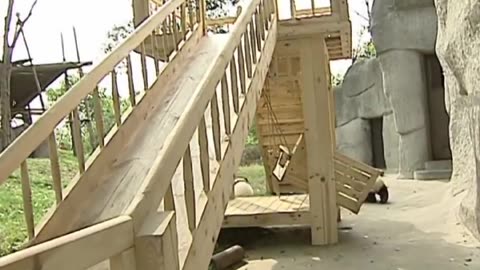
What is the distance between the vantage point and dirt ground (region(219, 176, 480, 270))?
5.43 meters

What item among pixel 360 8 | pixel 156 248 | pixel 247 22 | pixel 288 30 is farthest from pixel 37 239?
pixel 360 8

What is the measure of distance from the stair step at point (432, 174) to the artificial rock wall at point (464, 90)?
10.6 feet

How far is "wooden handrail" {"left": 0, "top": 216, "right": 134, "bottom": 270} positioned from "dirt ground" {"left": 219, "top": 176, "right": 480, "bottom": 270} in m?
3.93

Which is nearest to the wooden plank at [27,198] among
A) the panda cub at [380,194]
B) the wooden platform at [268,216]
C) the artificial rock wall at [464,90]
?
the artificial rock wall at [464,90]

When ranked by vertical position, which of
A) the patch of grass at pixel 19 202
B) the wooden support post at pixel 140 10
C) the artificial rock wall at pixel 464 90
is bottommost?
the patch of grass at pixel 19 202

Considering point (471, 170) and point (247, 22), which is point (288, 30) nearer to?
point (247, 22)

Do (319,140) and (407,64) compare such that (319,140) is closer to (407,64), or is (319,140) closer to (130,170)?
(130,170)

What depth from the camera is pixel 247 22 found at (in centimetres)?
434

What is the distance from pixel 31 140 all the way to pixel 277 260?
11.4 feet

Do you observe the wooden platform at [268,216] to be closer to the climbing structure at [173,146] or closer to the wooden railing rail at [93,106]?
the climbing structure at [173,146]

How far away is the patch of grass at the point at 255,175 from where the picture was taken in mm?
12757

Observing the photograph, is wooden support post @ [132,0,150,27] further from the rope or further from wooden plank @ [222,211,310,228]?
the rope

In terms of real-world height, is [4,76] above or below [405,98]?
above

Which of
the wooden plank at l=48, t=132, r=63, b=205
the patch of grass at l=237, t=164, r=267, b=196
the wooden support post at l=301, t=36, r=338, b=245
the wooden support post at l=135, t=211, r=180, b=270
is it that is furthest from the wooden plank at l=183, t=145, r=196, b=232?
the patch of grass at l=237, t=164, r=267, b=196
